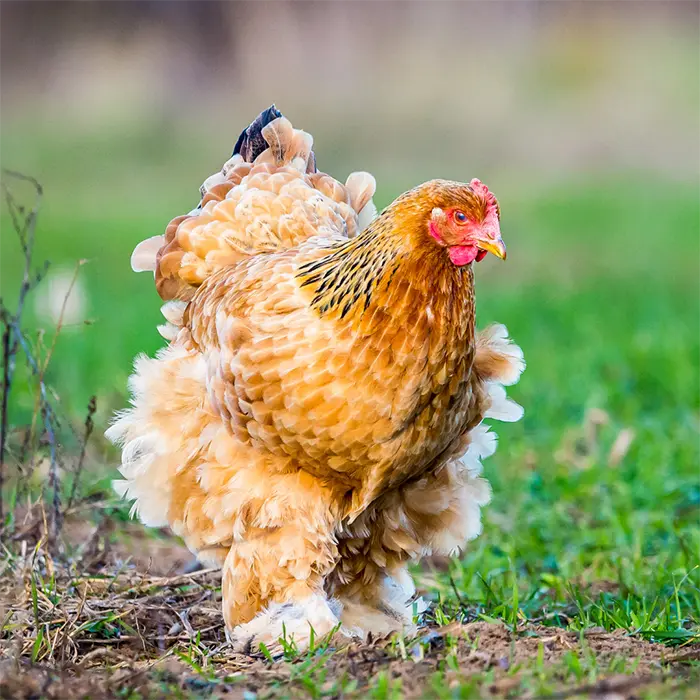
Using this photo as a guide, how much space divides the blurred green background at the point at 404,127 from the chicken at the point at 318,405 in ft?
13.9

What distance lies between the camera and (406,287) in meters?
3.25

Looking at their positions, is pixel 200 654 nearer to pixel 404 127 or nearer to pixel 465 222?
pixel 465 222

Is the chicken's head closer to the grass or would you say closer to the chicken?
the chicken

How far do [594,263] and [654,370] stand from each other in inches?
170

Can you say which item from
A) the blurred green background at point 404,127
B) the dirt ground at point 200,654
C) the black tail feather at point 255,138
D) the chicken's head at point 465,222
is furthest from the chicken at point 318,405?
the blurred green background at point 404,127

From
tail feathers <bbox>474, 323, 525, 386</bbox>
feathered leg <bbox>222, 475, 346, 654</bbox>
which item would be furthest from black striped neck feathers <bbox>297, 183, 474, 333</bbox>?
feathered leg <bbox>222, 475, 346, 654</bbox>

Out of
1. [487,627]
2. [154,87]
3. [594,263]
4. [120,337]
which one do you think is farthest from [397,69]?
[487,627]

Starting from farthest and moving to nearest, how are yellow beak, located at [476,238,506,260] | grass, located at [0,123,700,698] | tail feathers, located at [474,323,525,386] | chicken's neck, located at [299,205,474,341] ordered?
tail feathers, located at [474,323,525,386], chicken's neck, located at [299,205,474,341], yellow beak, located at [476,238,506,260], grass, located at [0,123,700,698]

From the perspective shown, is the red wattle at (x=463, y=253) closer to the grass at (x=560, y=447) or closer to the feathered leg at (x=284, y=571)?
the feathered leg at (x=284, y=571)

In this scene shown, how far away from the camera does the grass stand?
118 inches

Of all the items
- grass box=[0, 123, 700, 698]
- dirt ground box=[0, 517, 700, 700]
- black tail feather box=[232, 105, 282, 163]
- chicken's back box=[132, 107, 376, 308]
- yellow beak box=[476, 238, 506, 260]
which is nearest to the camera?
dirt ground box=[0, 517, 700, 700]

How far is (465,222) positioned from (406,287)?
268mm

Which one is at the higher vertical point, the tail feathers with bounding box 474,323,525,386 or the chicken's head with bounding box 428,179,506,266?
the chicken's head with bounding box 428,179,506,266

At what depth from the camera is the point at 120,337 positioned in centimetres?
878
